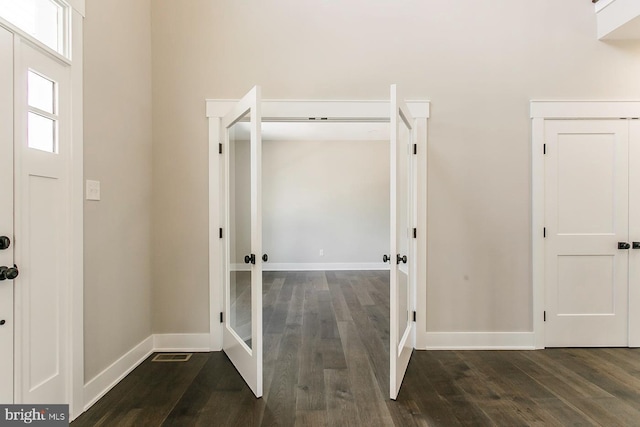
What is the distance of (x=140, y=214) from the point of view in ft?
8.87

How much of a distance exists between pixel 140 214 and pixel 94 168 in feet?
2.07

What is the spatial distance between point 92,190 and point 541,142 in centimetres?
360

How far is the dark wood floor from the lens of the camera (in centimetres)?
194

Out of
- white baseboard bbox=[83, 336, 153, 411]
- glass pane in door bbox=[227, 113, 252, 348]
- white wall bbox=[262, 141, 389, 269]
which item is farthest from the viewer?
white wall bbox=[262, 141, 389, 269]

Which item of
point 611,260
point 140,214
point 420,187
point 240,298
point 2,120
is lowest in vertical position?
point 240,298

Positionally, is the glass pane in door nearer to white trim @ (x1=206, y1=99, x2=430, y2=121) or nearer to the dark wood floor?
white trim @ (x1=206, y1=99, x2=430, y2=121)

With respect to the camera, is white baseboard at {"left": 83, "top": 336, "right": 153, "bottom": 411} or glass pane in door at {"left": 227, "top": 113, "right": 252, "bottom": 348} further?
glass pane in door at {"left": 227, "top": 113, "right": 252, "bottom": 348}

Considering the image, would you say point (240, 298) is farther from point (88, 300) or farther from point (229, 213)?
point (88, 300)

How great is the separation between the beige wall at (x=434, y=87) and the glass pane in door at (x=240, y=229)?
309 millimetres

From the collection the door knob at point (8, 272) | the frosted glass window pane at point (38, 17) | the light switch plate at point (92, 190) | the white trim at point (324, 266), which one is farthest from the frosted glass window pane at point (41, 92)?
the white trim at point (324, 266)

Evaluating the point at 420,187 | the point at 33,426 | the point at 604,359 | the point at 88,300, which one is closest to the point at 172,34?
the point at 88,300

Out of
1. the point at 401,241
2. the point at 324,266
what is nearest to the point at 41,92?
the point at 401,241

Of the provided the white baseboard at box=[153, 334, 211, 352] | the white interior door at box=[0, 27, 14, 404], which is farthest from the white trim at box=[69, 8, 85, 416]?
the white baseboard at box=[153, 334, 211, 352]

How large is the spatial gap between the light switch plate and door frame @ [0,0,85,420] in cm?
7
